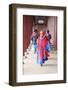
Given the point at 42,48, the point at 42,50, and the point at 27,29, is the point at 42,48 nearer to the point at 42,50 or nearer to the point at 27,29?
the point at 42,50

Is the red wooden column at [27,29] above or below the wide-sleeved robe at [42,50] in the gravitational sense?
above

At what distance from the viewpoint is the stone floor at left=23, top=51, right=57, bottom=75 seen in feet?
6.16

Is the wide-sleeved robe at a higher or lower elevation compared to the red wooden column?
lower

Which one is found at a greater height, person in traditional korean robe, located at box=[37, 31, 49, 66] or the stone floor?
person in traditional korean robe, located at box=[37, 31, 49, 66]

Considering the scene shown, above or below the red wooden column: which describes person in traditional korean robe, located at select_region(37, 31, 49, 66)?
below

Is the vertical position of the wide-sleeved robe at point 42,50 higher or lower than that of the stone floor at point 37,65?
higher

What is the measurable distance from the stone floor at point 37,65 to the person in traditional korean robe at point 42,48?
0.10 ft

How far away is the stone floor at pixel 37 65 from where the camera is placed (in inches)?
73.9

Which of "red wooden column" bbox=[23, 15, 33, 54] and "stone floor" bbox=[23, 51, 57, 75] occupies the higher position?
"red wooden column" bbox=[23, 15, 33, 54]

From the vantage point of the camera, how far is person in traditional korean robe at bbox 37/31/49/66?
1920mm

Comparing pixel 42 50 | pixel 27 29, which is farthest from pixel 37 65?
pixel 27 29

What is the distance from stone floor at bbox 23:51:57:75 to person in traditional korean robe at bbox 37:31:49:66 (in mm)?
32

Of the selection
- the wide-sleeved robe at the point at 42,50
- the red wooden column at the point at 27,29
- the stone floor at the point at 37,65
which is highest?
the red wooden column at the point at 27,29

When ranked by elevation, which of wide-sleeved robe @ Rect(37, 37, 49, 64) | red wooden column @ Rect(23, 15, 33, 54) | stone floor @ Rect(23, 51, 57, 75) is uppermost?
red wooden column @ Rect(23, 15, 33, 54)
